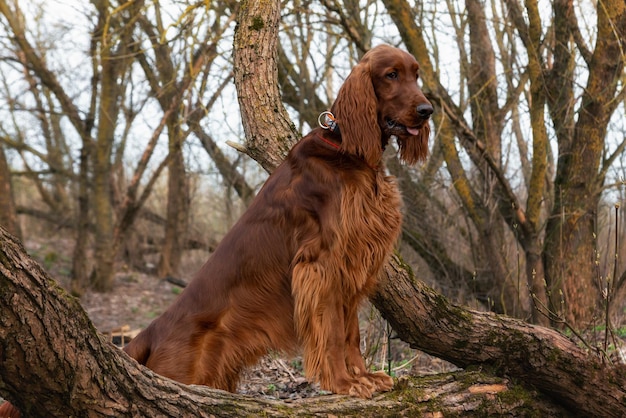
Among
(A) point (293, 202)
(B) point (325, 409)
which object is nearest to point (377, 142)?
(A) point (293, 202)

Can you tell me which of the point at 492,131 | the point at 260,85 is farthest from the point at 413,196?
the point at 260,85

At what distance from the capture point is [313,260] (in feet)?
11.3

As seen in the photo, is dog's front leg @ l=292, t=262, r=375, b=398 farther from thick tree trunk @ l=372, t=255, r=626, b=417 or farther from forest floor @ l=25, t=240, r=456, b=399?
thick tree trunk @ l=372, t=255, r=626, b=417

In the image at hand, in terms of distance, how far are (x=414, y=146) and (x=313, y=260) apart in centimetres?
87

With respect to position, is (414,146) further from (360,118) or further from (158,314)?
(158,314)

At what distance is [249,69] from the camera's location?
4270mm

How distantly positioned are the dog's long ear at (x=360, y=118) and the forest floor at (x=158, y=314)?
1.22 meters

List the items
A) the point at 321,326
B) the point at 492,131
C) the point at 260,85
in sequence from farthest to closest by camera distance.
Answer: the point at 492,131, the point at 260,85, the point at 321,326

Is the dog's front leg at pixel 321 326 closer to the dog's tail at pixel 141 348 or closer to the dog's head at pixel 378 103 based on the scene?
the dog's head at pixel 378 103

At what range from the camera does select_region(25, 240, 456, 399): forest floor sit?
16.4 ft

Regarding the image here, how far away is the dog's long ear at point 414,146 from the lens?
371 cm

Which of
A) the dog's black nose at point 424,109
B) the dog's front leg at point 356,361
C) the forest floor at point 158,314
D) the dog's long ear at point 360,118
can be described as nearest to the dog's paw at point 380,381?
the dog's front leg at point 356,361

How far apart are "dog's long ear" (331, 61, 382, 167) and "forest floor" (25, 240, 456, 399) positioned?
4.02ft

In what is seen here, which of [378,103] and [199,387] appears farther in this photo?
[378,103]
